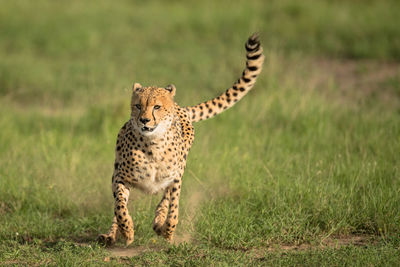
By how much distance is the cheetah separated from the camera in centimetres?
439

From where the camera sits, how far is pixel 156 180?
4.63 m

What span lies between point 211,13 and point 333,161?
6814mm

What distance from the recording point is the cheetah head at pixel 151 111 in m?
4.32

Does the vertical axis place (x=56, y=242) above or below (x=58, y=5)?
below

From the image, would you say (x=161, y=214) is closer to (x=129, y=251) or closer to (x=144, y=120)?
(x=129, y=251)

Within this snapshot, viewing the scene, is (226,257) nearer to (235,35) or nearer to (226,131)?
(226,131)

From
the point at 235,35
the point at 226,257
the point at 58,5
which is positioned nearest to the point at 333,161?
the point at 226,257

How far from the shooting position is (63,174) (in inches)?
236

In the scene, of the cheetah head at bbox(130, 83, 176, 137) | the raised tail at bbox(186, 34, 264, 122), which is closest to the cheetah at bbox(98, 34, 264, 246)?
the cheetah head at bbox(130, 83, 176, 137)

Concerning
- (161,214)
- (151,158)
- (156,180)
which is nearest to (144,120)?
(151,158)

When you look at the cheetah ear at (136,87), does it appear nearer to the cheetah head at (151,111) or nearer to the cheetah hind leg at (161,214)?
the cheetah head at (151,111)

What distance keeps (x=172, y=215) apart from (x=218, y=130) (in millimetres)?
2696

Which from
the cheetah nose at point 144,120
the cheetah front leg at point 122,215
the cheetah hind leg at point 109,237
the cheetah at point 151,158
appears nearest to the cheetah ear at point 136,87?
the cheetah at point 151,158

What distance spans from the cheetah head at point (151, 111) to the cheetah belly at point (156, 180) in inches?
10.2
